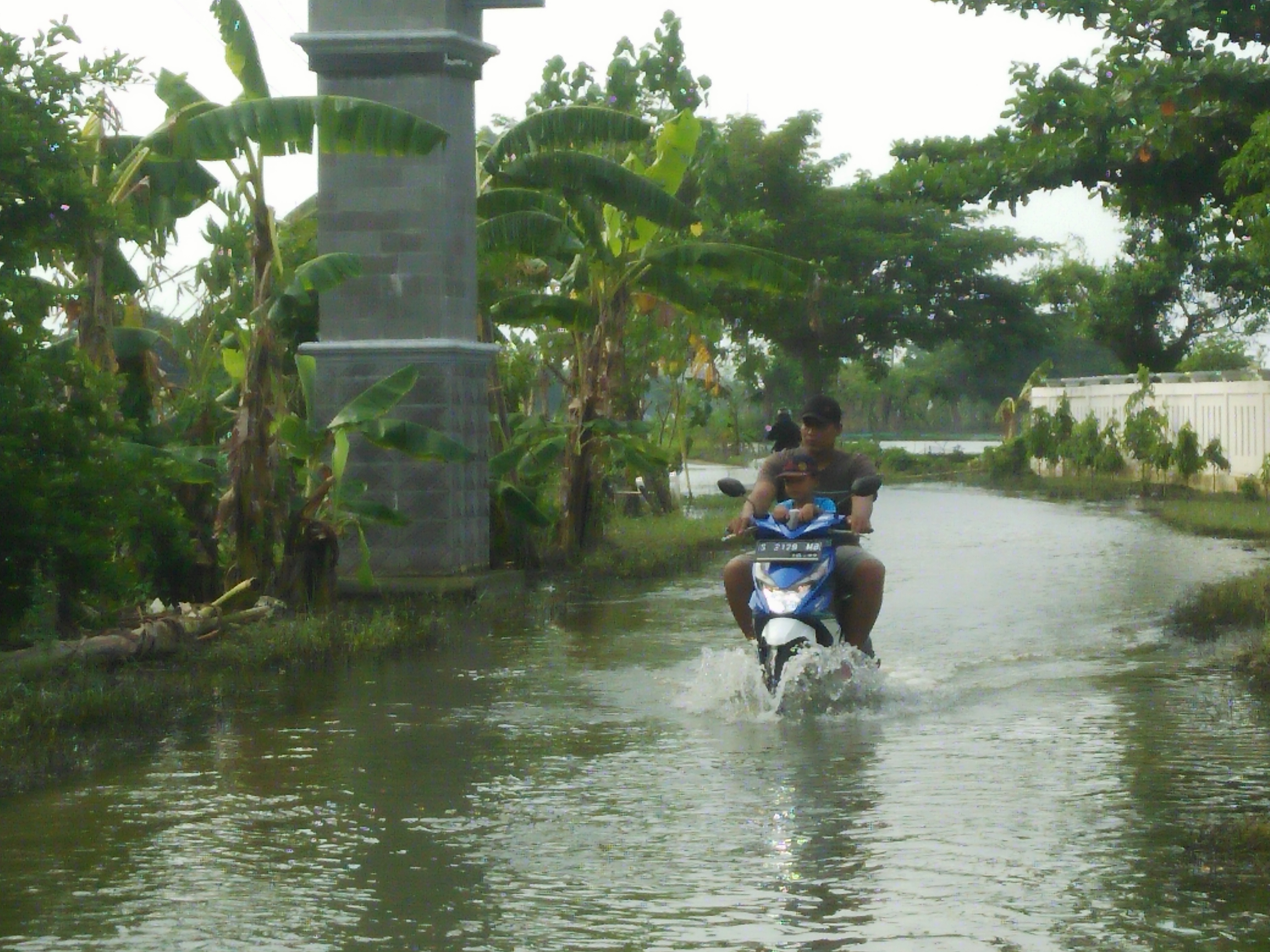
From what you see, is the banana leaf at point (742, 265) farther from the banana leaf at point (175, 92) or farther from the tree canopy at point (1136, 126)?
the banana leaf at point (175, 92)

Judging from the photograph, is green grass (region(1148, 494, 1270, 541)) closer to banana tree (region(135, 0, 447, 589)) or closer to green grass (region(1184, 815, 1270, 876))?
banana tree (region(135, 0, 447, 589))

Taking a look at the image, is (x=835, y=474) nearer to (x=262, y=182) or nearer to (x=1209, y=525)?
(x=262, y=182)

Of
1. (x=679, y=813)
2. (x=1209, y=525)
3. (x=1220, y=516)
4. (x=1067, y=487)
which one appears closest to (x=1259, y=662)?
(x=679, y=813)

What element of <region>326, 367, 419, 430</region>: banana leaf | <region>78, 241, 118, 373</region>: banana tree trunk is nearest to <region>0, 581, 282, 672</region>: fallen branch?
<region>326, 367, 419, 430</region>: banana leaf

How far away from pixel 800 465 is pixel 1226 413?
2509 centimetres

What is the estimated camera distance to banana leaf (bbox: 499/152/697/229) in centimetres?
1880

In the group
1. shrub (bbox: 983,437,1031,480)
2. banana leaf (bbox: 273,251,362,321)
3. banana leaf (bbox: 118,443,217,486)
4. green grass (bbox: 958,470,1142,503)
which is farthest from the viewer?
shrub (bbox: 983,437,1031,480)

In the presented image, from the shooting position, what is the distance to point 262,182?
15086 mm

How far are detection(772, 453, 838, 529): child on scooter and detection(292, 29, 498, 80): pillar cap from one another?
25.4 ft

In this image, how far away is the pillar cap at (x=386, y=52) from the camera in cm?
1720

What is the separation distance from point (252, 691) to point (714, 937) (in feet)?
20.1

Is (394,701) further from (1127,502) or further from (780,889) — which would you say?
(1127,502)

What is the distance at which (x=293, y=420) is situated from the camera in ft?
46.6

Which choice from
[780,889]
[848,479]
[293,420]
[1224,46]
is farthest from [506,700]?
[1224,46]
